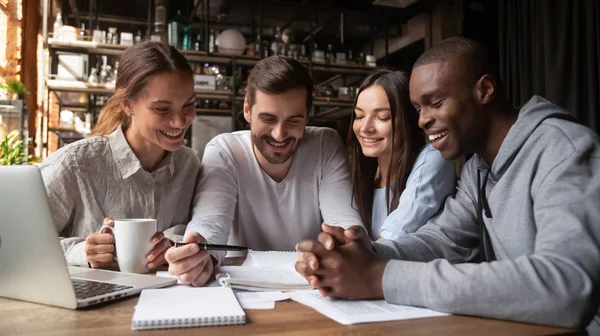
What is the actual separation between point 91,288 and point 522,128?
0.87 metres

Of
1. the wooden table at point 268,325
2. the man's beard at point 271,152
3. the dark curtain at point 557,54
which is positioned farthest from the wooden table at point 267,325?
the dark curtain at point 557,54

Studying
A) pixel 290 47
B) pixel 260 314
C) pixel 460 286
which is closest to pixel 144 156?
pixel 260 314

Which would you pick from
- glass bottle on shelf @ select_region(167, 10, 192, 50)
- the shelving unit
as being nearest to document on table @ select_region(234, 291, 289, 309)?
the shelving unit

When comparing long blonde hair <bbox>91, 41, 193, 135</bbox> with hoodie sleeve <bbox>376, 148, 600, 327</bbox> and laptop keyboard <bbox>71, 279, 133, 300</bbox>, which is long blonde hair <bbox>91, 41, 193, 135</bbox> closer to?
laptop keyboard <bbox>71, 279, 133, 300</bbox>

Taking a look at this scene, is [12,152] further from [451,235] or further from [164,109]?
[451,235]

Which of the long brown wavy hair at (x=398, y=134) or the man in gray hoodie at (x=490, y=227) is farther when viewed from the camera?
the long brown wavy hair at (x=398, y=134)

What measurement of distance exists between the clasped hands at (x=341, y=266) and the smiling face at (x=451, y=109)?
1.17 feet

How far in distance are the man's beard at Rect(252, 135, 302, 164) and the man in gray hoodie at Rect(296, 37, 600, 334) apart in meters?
0.58

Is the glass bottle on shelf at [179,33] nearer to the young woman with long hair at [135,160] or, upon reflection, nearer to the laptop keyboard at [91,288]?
the young woman with long hair at [135,160]

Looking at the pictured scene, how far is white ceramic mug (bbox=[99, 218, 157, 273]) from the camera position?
3.40 ft

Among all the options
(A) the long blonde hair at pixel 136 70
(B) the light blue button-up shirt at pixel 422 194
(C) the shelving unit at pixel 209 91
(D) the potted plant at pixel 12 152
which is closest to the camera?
(B) the light blue button-up shirt at pixel 422 194

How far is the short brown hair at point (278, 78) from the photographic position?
1.58 metres

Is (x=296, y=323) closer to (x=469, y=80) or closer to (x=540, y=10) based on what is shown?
(x=469, y=80)

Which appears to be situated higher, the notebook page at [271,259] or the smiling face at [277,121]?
the smiling face at [277,121]
